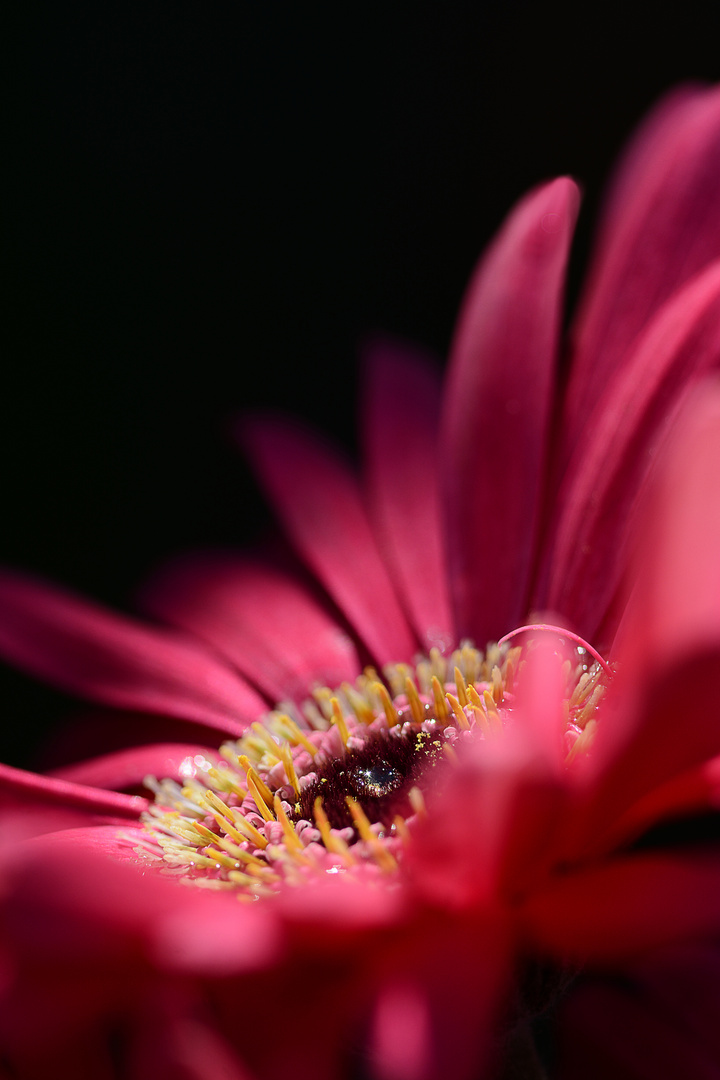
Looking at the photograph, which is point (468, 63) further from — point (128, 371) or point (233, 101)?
point (128, 371)

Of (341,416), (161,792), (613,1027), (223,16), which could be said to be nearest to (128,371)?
(341,416)

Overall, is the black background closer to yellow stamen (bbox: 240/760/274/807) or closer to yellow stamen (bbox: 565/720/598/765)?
yellow stamen (bbox: 240/760/274/807)

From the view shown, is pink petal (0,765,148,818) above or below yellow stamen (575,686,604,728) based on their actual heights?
above

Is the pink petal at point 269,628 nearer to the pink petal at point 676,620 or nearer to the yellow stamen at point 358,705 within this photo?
the yellow stamen at point 358,705

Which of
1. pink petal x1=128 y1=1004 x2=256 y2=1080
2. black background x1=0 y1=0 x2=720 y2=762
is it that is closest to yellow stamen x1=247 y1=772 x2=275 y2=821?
pink petal x1=128 y1=1004 x2=256 y2=1080

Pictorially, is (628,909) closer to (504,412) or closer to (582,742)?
(582,742)

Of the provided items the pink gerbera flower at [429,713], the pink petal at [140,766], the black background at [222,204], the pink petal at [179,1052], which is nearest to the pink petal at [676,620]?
the pink gerbera flower at [429,713]

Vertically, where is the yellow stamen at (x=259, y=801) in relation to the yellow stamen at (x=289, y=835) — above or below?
above
